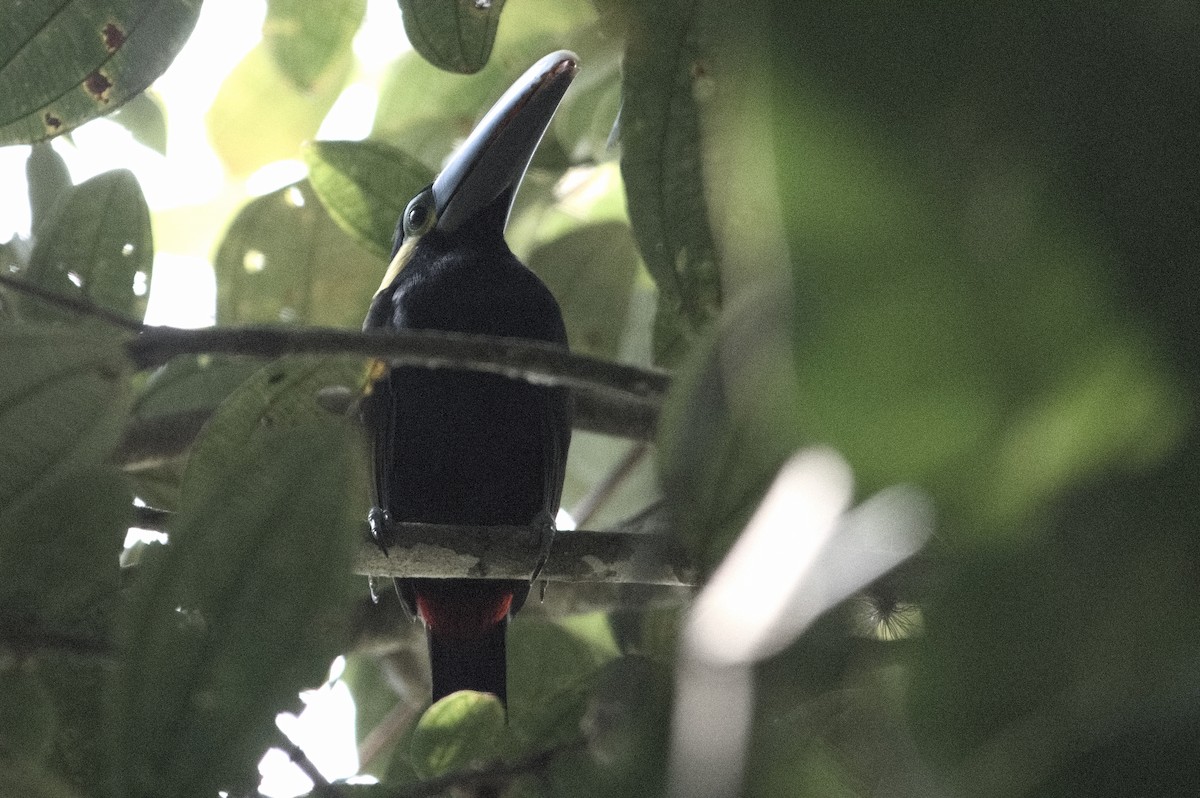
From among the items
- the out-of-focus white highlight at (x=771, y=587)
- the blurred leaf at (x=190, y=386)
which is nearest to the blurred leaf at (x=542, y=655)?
the blurred leaf at (x=190, y=386)

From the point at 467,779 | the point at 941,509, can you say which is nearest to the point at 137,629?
the point at 467,779

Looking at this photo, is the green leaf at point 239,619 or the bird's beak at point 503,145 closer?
the green leaf at point 239,619

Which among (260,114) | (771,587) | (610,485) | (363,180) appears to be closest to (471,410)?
(610,485)

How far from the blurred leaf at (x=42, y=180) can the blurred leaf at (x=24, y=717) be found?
1.66 metres

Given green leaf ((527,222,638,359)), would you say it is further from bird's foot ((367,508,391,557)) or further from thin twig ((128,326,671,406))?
thin twig ((128,326,671,406))

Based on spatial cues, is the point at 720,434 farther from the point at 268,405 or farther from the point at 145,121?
the point at 145,121

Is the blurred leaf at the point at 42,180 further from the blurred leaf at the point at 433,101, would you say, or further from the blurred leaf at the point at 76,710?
the blurred leaf at the point at 76,710

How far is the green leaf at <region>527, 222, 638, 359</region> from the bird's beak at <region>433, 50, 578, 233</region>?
19 cm

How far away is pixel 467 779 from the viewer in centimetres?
134

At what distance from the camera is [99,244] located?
205 cm

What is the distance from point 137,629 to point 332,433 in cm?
23

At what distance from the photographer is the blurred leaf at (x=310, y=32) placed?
2.14m

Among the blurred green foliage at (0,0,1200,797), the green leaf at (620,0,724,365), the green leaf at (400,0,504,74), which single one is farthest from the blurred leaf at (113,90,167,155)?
the green leaf at (620,0,724,365)

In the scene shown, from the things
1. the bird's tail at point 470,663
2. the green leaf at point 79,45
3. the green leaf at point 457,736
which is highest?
the green leaf at point 79,45
